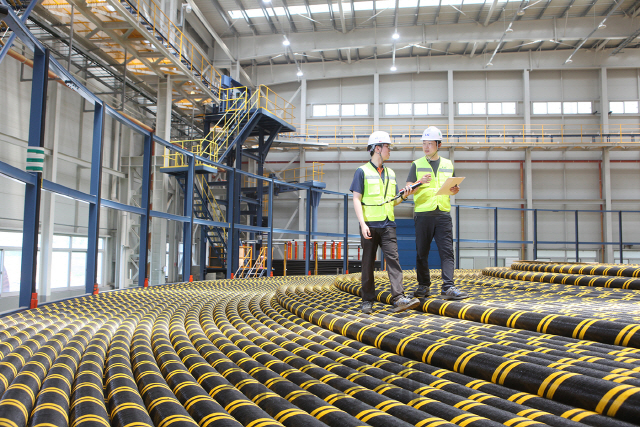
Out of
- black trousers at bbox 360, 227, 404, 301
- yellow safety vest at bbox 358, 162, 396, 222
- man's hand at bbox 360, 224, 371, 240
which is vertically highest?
yellow safety vest at bbox 358, 162, 396, 222

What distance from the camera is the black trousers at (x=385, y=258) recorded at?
394 cm

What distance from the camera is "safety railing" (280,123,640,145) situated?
866 inches

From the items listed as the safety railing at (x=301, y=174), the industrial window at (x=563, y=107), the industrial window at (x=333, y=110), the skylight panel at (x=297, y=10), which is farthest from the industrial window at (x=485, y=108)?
the skylight panel at (x=297, y=10)

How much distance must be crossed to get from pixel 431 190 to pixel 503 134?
69.1 feet

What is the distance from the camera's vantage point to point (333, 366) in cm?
234

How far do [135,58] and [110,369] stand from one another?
13.9 meters

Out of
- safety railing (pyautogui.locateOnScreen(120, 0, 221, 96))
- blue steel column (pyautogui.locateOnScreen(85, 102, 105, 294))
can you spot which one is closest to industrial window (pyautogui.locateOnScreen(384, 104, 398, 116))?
safety railing (pyautogui.locateOnScreen(120, 0, 221, 96))

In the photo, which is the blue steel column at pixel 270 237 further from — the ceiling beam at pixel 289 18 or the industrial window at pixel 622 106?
the industrial window at pixel 622 106

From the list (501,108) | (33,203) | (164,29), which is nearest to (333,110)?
(501,108)

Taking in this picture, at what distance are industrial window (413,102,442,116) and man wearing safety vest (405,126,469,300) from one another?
20.6 metres

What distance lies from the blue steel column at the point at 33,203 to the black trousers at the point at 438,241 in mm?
3982

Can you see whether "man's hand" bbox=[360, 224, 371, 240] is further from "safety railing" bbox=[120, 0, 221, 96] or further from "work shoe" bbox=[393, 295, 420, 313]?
"safety railing" bbox=[120, 0, 221, 96]

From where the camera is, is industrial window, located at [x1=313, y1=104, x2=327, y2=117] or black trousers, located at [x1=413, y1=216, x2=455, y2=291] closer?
black trousers, located at [x1=413, y1=216, x2=455, y2=291]

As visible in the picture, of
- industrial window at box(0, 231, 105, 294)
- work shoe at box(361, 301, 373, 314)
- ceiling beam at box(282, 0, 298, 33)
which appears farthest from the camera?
ceiling beam at box(282, 0, 298, 33)
